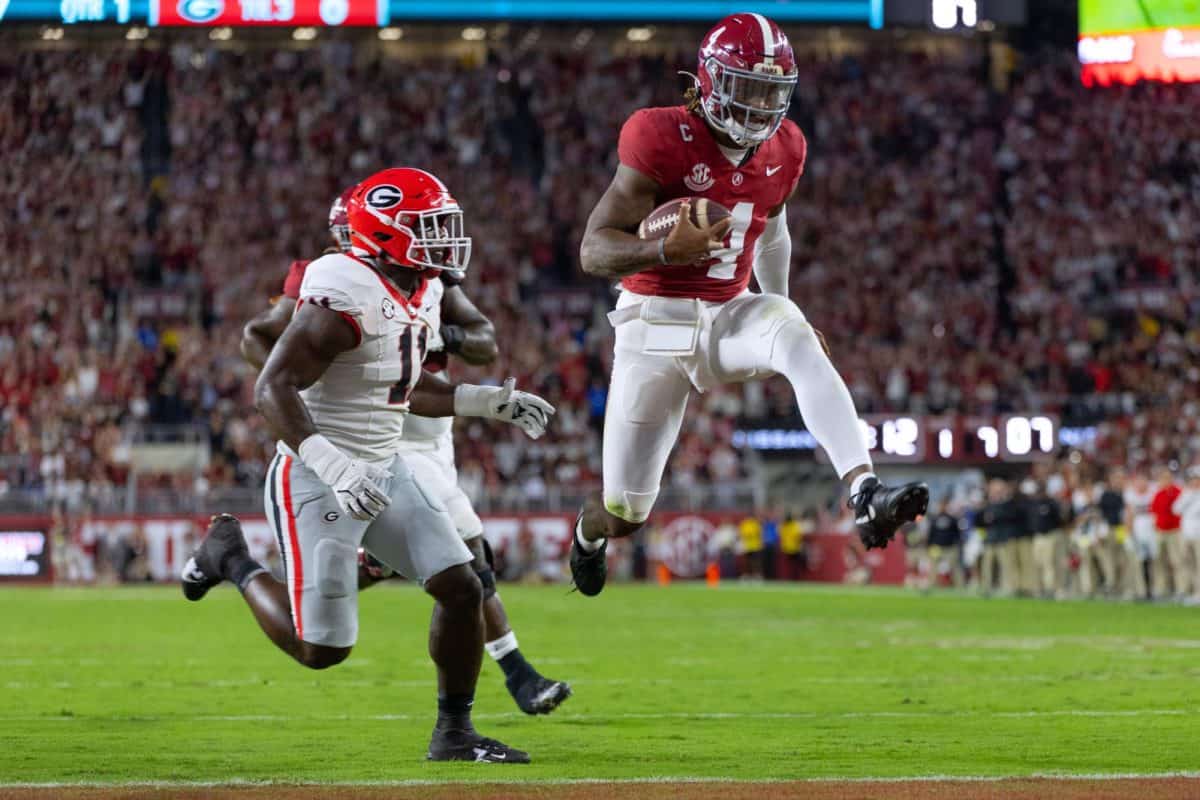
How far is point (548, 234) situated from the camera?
32125mm

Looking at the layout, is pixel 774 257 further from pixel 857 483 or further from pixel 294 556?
pixel 294 556

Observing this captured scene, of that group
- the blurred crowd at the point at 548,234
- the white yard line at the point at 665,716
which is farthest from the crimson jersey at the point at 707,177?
the blurred crowd at the point at 548,234

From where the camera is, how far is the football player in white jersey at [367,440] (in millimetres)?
6473

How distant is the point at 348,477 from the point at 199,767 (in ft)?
3.99

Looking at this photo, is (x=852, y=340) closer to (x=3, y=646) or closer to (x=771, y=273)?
(x=3, y=646)

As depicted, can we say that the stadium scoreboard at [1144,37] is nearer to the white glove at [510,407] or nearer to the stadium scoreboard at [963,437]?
the stadium scoreboard at [963,437]

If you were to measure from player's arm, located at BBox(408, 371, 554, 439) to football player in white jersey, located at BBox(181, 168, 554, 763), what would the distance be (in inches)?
14.8

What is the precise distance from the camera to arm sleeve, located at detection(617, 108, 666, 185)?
6746mm

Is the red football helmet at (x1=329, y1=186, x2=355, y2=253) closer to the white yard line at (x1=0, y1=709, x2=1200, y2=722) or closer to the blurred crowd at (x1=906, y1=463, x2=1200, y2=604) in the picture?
the white yard line at (x1=0, y1=709, x2=1200, y2=722)

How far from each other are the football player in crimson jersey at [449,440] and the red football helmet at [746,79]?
4.37 ft

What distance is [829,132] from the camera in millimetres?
33875

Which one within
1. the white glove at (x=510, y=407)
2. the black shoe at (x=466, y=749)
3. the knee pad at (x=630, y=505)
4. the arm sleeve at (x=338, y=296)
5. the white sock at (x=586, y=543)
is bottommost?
the black shoe at (x=466, y=749)

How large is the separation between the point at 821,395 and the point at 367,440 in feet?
5.48

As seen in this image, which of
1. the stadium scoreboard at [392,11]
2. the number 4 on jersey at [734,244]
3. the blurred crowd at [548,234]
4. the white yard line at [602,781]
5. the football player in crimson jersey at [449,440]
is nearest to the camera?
the white yard line at [602,781]
